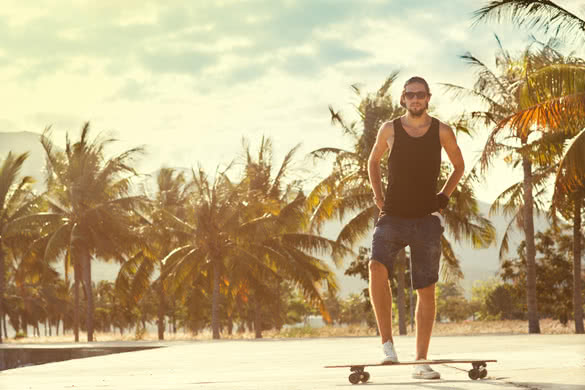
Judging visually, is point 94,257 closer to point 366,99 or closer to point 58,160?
point 58,160

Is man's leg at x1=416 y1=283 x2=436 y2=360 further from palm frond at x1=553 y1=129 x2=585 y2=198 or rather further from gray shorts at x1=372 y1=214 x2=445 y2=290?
palm frond at x1=553 y1=129 x2=585 y2=198

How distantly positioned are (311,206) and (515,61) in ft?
25.9

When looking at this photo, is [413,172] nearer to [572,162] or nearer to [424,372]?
[424,372]

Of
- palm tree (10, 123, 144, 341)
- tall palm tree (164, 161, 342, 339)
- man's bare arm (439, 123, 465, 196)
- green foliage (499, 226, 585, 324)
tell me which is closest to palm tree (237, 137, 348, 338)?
tall palm tree (164, 161, 342, 339)

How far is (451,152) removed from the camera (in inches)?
188

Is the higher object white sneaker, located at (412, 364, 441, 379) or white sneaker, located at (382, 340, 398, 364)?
white sneaker, located at (382, 340, 398, 364)

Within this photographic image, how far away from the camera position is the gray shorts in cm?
461

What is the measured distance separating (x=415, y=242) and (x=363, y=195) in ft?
67.4

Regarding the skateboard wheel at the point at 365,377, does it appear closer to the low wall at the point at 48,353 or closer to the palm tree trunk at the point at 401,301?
the low wall at the point at 48,353

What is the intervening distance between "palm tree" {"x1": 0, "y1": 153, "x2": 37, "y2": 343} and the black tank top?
27531 mm

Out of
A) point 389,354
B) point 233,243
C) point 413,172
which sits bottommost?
point 389,354

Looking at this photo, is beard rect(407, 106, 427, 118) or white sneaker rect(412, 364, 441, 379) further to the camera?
beard rect(407, 106, 427, 118)

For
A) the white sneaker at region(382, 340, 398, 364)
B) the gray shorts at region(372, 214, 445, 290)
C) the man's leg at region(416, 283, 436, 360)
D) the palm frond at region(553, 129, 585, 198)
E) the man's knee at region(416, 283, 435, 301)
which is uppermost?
the palm frond at region(553, 129, 585, 198)

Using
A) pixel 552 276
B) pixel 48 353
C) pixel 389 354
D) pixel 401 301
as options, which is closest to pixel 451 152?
pixel 389 354
